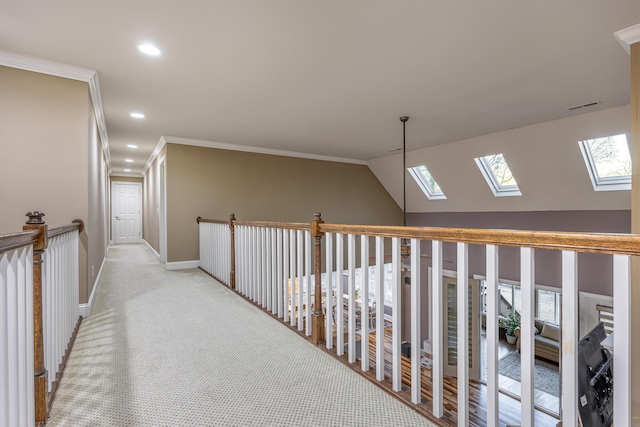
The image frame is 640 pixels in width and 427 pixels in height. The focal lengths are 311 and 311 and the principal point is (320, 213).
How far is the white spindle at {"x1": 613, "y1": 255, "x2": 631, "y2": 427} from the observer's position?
83 cm

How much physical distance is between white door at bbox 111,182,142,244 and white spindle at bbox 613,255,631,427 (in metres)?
10.9

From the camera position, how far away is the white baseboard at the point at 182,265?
5039mm

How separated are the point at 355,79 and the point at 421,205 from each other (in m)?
5.16

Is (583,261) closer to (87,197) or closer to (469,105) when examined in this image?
(469,105)

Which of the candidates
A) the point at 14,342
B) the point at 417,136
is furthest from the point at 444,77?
the point at 14,342

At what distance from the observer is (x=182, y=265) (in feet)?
16.9

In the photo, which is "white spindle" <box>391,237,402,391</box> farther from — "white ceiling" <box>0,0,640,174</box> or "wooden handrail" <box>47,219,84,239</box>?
"wooden handrail" <box>47,219,84,239</box>

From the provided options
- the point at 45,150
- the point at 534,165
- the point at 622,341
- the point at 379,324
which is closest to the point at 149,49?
the point at 45,150

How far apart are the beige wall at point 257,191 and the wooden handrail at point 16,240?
161 inches

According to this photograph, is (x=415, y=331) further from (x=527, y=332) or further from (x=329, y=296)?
(x=329, y=296)

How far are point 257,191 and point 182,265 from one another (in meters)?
1.89

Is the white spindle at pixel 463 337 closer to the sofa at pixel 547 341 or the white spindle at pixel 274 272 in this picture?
the white spindle at pixel 274 272

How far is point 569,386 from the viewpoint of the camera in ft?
3.11

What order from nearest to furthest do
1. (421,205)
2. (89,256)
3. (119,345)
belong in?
1. (119,345)
2. (89,256)
3. (421,205)
